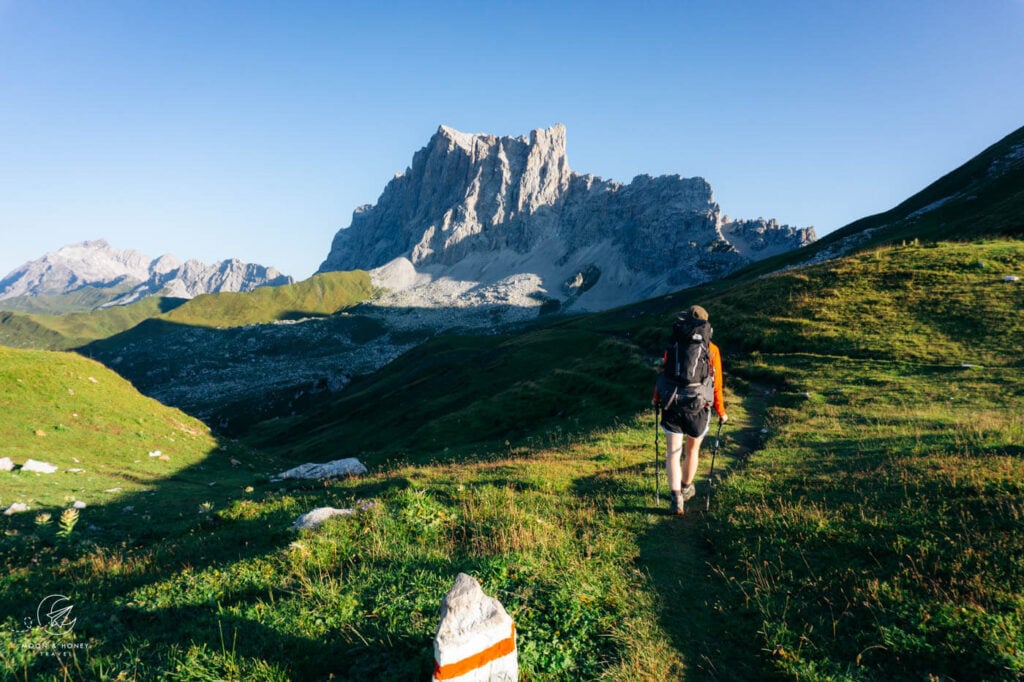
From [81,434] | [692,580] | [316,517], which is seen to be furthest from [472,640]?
[81,434]

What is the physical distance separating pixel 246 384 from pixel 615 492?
20308 cm

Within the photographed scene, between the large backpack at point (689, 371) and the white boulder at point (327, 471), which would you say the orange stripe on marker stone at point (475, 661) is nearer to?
the large backpack at point (689, 371)

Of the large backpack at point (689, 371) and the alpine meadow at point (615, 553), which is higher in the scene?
the large backpack at point (689, 371)

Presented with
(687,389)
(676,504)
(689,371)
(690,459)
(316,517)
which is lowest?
(676,504)

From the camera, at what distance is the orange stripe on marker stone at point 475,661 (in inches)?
209

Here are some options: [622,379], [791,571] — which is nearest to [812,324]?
[622,379]

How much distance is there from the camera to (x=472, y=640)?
5441 millimetres

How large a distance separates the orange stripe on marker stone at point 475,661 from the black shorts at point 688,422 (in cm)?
819

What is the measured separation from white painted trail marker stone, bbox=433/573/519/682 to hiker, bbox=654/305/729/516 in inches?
313

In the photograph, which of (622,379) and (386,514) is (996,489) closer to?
(386,514)

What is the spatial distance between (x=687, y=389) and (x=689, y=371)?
49cm

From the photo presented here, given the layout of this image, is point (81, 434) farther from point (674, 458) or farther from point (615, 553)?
point (674, 458)

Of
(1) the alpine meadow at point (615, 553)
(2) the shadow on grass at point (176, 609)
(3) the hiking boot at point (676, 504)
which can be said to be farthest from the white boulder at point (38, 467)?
(3) the hiking boot at point (676, 504)

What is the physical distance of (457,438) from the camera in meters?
46.8
